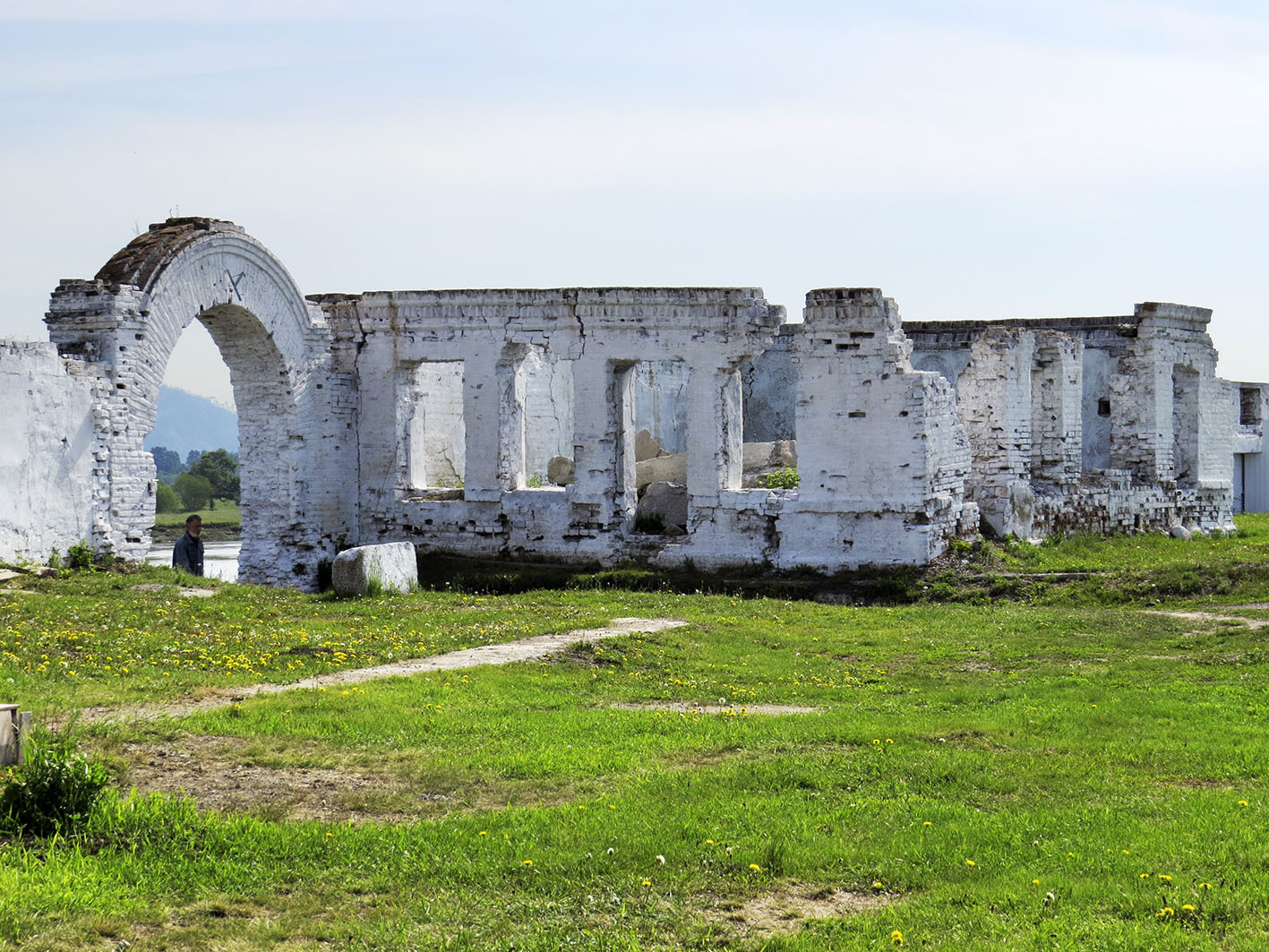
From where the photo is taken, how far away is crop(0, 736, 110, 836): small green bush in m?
5.60

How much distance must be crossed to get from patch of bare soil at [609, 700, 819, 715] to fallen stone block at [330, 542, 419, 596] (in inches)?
257

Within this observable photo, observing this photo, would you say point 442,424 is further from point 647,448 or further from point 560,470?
point 647,448

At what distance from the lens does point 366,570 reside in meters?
15.1

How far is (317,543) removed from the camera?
18453 millimetres

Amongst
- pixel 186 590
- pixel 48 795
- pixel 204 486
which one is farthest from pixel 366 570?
pixel 204 486

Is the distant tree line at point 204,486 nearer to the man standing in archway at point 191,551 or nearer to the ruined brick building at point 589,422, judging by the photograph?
the ruined brick building at point 589,422

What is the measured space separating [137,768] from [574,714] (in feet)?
8.93

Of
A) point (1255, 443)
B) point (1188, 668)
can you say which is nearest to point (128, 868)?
point (1188, 668)

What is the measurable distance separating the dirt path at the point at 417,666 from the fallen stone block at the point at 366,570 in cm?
329

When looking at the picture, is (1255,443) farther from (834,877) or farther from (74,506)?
(834,877)

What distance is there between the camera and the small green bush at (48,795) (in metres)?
5.60

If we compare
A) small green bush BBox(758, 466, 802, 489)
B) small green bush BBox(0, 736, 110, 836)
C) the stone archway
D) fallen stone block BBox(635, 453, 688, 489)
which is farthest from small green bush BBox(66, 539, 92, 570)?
small green bush BBox(0, 736, 110, 836)

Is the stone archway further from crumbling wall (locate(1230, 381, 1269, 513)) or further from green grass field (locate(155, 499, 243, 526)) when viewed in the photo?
green grass field (locate(155, 499, 243, 526))

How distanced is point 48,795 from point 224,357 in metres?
12.9
